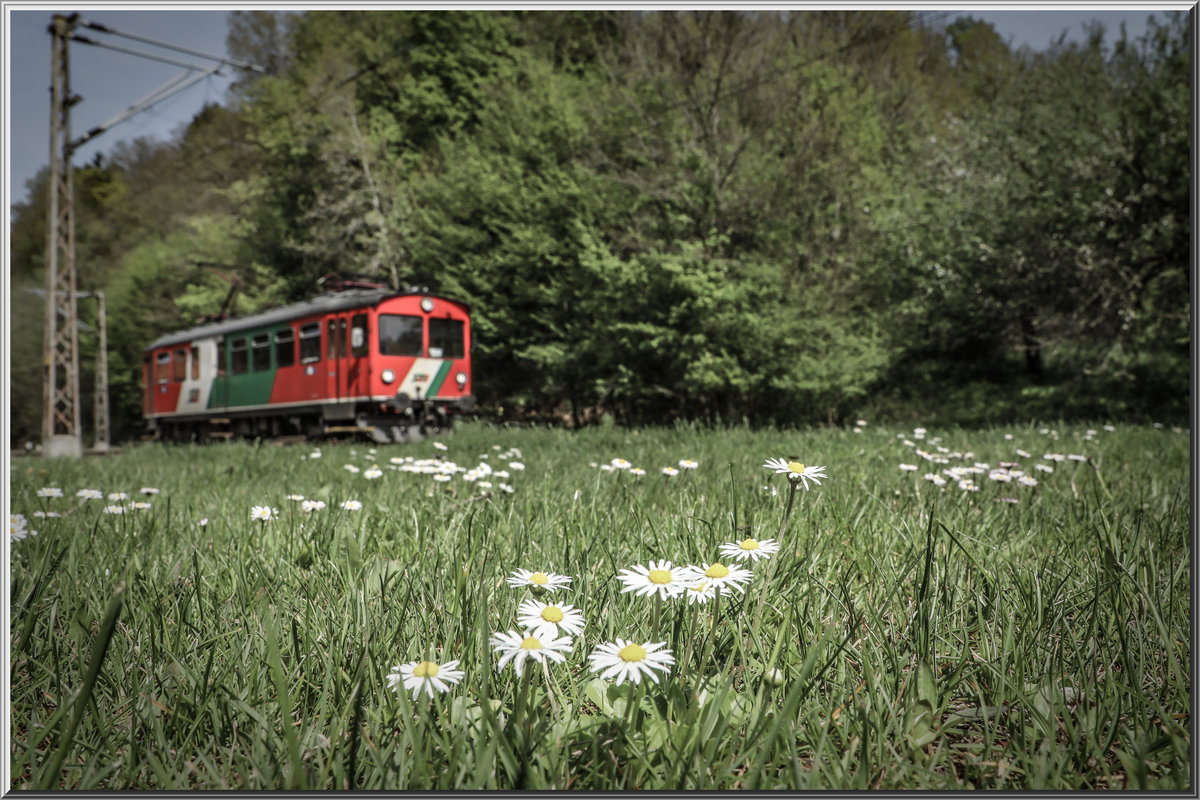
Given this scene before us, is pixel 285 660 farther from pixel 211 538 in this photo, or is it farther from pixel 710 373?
pixel 710 373

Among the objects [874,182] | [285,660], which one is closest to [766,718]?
[285,660]

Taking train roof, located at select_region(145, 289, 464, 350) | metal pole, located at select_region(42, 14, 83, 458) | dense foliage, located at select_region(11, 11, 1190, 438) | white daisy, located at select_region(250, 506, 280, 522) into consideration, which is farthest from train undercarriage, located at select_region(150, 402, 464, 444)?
white daisy, located at select_region(250, 506, 280, 522)

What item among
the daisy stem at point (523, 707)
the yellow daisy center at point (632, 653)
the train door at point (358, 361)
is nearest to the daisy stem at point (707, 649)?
the yellow daisy center at point (632, 653)

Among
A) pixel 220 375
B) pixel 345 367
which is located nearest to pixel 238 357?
pixel 220 375

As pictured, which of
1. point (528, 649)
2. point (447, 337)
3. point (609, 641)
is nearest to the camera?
point (528, 649)

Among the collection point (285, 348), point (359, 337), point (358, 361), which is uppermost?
point (359, 337)

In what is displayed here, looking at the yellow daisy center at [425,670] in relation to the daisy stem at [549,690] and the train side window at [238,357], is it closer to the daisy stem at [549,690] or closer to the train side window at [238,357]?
the daisy stem at [549,690]

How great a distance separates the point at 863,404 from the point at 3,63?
49.3ft

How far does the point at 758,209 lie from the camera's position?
42.3ft

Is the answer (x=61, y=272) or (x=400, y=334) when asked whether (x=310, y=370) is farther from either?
(x=61, y=272)

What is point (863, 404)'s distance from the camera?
14531mm

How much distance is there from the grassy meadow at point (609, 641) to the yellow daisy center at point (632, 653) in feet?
0.21

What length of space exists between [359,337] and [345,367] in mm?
618

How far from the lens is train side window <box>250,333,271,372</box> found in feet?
42.5
